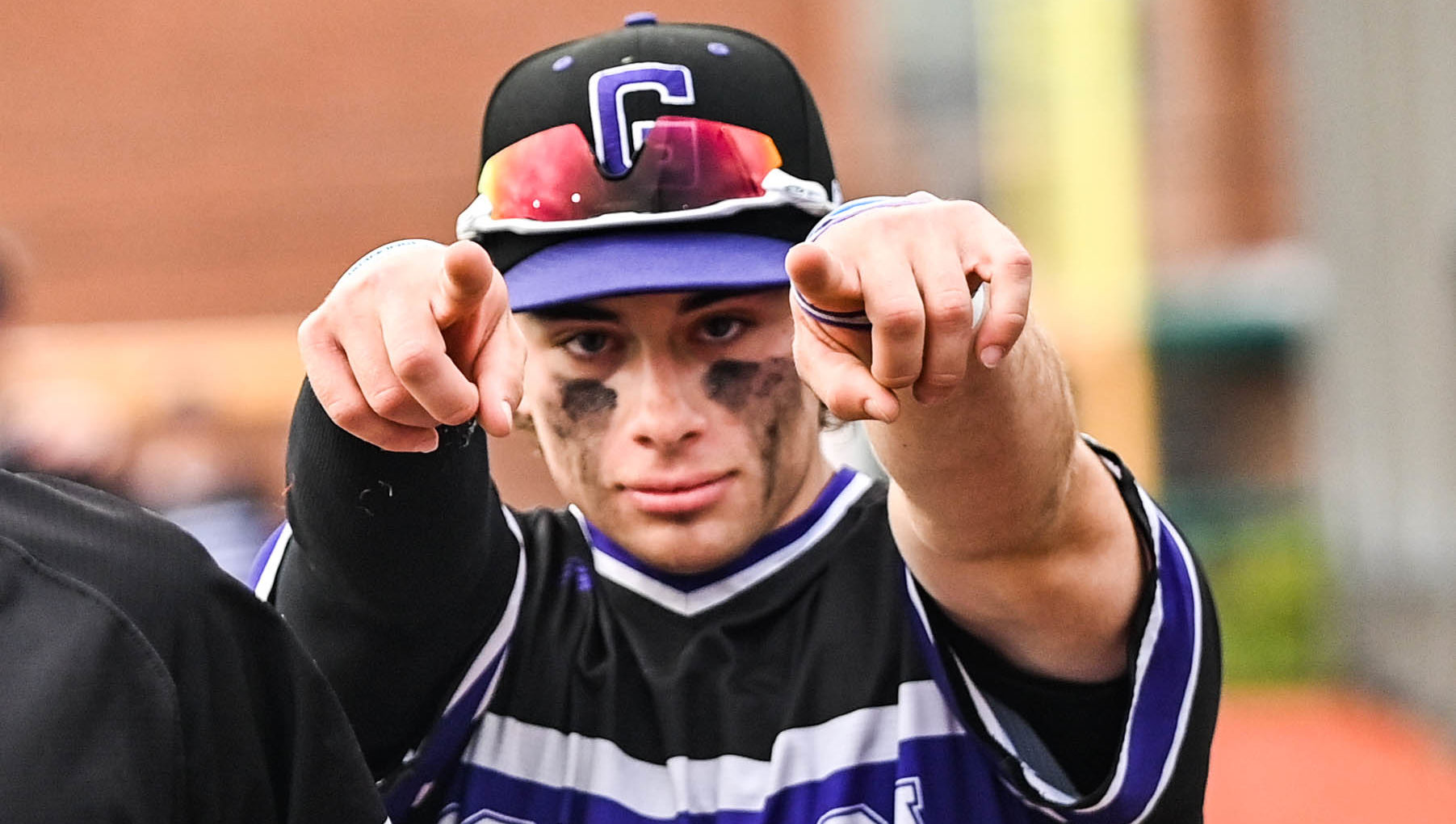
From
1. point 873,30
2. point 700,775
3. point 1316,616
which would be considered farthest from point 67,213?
point 700,775

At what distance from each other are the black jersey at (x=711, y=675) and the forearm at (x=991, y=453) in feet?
0.65

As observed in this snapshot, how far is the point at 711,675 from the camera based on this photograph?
7.11 ft

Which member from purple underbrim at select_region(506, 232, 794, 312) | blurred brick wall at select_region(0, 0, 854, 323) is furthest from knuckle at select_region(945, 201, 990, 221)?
blurred brick wall at select_region(0, 0, 854, 323)

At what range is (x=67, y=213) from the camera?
13.8m

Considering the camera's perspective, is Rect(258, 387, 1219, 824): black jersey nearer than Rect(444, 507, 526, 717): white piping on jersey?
Yes

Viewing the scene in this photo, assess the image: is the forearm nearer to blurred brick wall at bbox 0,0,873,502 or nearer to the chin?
the chin

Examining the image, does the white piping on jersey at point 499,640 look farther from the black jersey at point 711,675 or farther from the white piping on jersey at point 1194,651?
the white piping on jersey at point 1194,651

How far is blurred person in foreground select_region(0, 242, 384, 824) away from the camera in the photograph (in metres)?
1.31

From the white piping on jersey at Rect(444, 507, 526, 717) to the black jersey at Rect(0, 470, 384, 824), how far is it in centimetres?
57

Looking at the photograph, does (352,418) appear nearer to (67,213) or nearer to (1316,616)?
(1316,616)

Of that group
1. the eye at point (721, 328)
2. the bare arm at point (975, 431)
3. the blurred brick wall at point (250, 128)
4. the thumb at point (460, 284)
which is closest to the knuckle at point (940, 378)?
the bare arm at point (975, 431)

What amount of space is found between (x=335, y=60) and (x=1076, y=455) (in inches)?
503

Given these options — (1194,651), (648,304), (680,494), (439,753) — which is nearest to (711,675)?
(680,494)

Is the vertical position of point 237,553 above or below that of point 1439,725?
above
